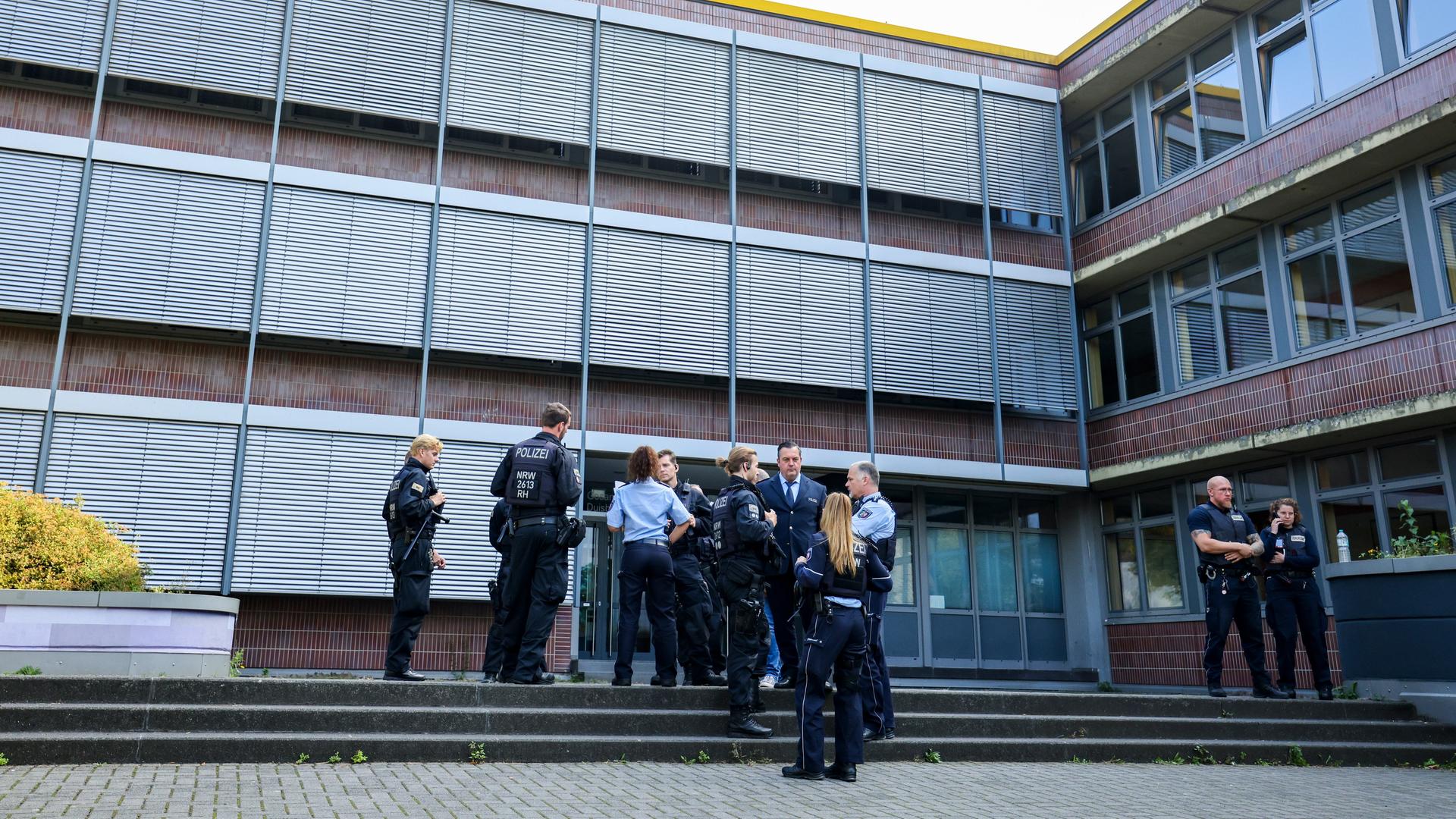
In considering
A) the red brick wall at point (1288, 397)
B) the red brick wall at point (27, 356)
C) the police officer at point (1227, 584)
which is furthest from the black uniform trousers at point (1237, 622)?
the red brick wall at point (27, 356)

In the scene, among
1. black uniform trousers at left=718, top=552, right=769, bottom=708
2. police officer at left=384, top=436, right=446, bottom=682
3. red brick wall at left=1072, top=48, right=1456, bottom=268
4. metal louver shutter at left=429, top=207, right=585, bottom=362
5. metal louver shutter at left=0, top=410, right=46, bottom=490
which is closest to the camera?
black uniform trousers at left=718, top=552, right=769, bottom=708

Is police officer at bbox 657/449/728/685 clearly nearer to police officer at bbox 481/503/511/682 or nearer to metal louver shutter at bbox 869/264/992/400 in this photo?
police officer at bbox 481/503/511/682

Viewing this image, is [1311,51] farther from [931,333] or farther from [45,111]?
[45,111]

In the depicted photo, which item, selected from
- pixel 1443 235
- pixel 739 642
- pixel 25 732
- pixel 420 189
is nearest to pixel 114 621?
pixel 25 732

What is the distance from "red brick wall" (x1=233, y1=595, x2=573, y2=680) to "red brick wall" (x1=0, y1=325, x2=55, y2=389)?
3655 mm

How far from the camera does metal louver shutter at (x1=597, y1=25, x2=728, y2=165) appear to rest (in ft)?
53.1

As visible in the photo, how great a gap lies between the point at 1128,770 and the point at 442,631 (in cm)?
897

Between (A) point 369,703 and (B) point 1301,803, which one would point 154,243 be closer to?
(A) point 369,703

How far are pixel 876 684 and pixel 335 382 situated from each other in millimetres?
9203

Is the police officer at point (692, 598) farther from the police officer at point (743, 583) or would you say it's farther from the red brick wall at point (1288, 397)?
the red brick wall at point (1288, 397)

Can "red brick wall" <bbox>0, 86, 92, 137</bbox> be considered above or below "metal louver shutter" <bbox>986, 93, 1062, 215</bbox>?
below

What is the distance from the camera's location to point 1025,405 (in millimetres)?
17359

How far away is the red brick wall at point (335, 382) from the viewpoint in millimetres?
14219

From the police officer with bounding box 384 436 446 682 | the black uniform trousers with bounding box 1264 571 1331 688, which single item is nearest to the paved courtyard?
the police officer with bounding box 384 436 446 682
